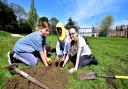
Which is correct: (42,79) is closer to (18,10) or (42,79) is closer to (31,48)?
(31,48)

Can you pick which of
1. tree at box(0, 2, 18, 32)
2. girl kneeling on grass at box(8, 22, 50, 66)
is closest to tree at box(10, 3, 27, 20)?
tree at box(0, 2, 18, 32)

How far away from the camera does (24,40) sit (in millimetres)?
8188

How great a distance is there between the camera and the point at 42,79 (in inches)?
256

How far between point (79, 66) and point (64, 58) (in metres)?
0.77

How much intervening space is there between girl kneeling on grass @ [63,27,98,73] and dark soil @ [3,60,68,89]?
0.56 metres

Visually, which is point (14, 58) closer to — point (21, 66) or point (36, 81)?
point (21, 66)

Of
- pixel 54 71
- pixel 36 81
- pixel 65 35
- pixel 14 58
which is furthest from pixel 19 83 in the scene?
pixel 65 35

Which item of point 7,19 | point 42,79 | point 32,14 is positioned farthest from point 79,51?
point 7,19

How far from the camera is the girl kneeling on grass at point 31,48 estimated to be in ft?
26.2

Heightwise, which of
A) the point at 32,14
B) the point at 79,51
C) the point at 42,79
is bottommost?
the point at 42,79

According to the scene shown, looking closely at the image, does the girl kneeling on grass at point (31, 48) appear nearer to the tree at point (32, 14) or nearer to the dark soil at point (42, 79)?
the dark soil at point (42, 79)

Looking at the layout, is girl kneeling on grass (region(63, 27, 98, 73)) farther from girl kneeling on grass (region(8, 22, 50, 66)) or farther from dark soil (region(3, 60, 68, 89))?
girl kneeling on grass (region(8, 22, 50, 66))

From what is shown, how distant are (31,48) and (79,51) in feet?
4.95

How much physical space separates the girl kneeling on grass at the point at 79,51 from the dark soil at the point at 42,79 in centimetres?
56
